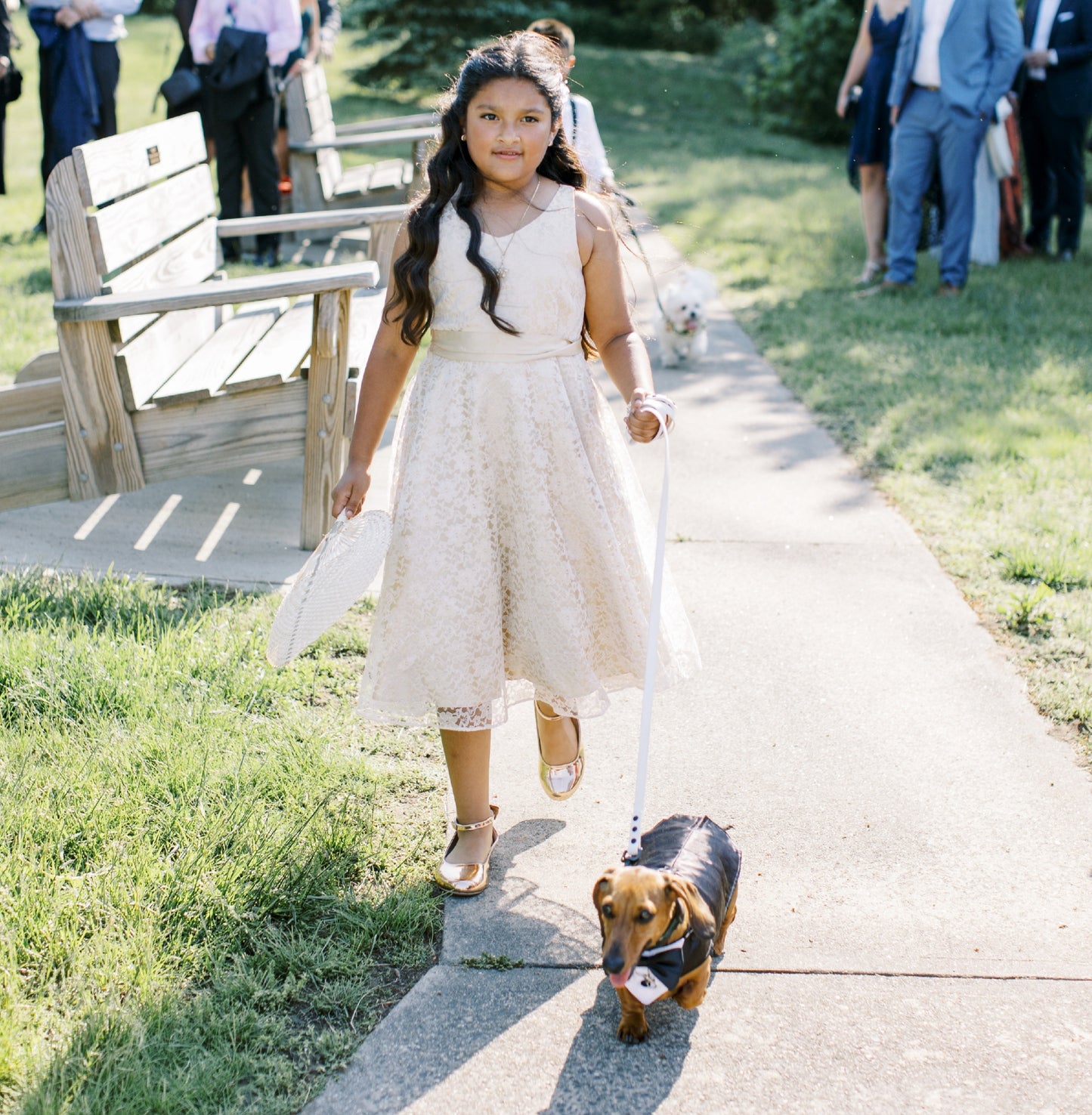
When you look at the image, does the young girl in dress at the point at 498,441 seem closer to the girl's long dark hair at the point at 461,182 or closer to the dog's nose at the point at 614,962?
the girl's long dark hair at the point at 461,182

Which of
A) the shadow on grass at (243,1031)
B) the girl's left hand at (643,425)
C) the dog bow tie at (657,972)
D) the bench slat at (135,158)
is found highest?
the bench slat at (135,158)

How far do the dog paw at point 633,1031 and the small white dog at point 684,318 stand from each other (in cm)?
472

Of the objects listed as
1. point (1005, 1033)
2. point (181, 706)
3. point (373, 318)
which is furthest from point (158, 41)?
point (1005, 1033)

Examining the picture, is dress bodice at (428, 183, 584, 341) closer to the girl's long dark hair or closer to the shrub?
the girl's long dark hair

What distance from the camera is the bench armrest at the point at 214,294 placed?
3.51 meters

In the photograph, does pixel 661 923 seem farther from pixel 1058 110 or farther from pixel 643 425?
pixel 1058 110

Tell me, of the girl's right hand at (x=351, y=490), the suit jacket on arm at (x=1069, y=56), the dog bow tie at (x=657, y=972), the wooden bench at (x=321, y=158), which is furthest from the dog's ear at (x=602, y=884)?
the suit jacket on arm at (x=1069, y=56)

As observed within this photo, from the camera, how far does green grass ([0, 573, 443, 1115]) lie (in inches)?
79.5

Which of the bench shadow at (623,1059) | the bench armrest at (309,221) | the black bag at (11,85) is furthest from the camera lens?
the black bag at (11,85)

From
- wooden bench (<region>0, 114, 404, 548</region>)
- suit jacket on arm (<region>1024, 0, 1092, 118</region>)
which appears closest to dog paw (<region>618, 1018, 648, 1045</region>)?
wooden bench (<region>0, 114, 404, 548</region>)

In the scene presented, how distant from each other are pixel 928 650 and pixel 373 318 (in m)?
2.57

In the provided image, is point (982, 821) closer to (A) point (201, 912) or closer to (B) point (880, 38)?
(A) point (201, 912)

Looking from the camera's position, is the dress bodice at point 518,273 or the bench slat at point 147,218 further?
the bench slat at point 147,218

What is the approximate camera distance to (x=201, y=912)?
2.32m
